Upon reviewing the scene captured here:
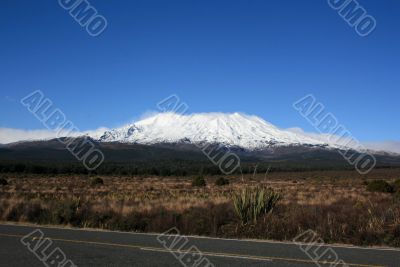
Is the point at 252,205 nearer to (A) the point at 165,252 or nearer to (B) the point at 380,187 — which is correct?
(A) the point at 165,252

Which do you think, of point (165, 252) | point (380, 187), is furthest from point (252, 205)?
point (380, 187)

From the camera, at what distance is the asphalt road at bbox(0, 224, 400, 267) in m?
9.59

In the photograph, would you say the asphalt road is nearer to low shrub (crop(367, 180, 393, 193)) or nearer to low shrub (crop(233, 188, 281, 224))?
low shrub (crop(233, 188, 281, 224))

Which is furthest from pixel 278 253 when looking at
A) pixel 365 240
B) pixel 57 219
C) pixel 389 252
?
pixel 57 219

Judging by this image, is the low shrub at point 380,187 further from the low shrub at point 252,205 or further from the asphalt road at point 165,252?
the asphalt road at point 165,252

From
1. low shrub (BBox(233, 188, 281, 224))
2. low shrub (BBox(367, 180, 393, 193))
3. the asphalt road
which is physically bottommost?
the asphalt road

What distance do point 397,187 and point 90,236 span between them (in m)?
32.9

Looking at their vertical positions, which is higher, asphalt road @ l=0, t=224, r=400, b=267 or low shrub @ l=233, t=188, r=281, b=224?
low shrub @ l=233, t=188, r=281, b=224

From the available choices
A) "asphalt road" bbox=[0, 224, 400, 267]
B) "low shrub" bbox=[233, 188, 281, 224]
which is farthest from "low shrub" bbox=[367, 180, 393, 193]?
"asphalt road" bbox=[0, 224, 400, 267]

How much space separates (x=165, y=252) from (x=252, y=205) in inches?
224

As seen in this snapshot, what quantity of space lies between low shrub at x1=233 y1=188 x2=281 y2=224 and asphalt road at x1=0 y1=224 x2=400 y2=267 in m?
2.40

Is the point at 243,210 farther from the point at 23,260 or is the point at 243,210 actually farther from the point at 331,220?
the point at 23,260

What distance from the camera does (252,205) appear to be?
16.0m

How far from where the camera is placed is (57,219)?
1766 cm
